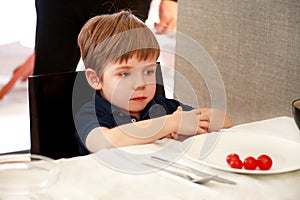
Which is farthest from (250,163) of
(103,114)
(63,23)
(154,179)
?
(63,23)

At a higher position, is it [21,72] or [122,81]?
[122,81]

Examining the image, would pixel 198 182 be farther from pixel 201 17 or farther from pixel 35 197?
pixel 201 17

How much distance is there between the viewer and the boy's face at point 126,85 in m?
1.33

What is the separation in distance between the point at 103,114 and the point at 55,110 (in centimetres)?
11

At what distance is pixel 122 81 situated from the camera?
1.34m

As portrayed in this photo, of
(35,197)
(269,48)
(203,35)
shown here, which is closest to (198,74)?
(203,35)

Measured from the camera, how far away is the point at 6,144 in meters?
2.64

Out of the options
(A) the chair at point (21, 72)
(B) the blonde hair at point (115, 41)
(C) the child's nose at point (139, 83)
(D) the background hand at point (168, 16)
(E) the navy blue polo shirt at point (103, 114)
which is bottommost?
(A) the chair at point (21, 72)

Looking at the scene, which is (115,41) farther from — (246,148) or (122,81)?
(246,148)

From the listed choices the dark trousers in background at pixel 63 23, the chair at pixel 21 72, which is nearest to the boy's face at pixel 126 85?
the dark trousers in background at pixel 63 23

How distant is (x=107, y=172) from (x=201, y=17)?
35.0 inches

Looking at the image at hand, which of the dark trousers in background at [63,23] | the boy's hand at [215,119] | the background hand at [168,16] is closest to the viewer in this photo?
the boy's hand at [215,119]

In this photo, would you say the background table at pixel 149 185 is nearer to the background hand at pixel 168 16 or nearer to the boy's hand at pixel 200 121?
the boy's hand at pixel 200 121

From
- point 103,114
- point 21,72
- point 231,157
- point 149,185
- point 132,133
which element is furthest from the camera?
point 21,72
